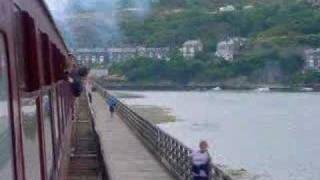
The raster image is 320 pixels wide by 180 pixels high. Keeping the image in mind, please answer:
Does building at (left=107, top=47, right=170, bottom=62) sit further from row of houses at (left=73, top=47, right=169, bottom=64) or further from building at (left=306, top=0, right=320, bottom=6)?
building at (left=306, top=0, right=320, bottom=6)

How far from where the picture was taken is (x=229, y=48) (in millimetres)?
143125

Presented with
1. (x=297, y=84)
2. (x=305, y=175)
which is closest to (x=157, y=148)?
(x=305, y=175)

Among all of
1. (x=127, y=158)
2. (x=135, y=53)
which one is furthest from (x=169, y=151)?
(x=135, y=53)

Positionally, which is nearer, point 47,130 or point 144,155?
point 47,130

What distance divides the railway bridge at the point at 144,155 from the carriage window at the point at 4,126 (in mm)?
8191

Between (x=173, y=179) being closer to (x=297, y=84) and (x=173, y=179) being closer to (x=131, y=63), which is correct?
(x=131, y=63)

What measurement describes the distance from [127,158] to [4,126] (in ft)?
53.1

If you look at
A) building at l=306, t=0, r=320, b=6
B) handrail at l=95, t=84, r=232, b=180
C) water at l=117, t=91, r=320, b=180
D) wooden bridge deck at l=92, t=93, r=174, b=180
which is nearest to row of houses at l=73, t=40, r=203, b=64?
building at l=306, t=0, r=320, b=6

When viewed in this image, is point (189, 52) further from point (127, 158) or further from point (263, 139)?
point (127, 158)

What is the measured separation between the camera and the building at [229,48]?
463ft

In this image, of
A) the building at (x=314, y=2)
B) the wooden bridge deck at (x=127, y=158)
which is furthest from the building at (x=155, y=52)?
the wooden bridge deck at (x=127, y=158)

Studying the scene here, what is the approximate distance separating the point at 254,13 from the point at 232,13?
6406 millimetres

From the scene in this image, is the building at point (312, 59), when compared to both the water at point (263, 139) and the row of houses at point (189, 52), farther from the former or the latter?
the water at point (263, 139)

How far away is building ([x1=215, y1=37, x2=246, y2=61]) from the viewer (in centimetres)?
14100
